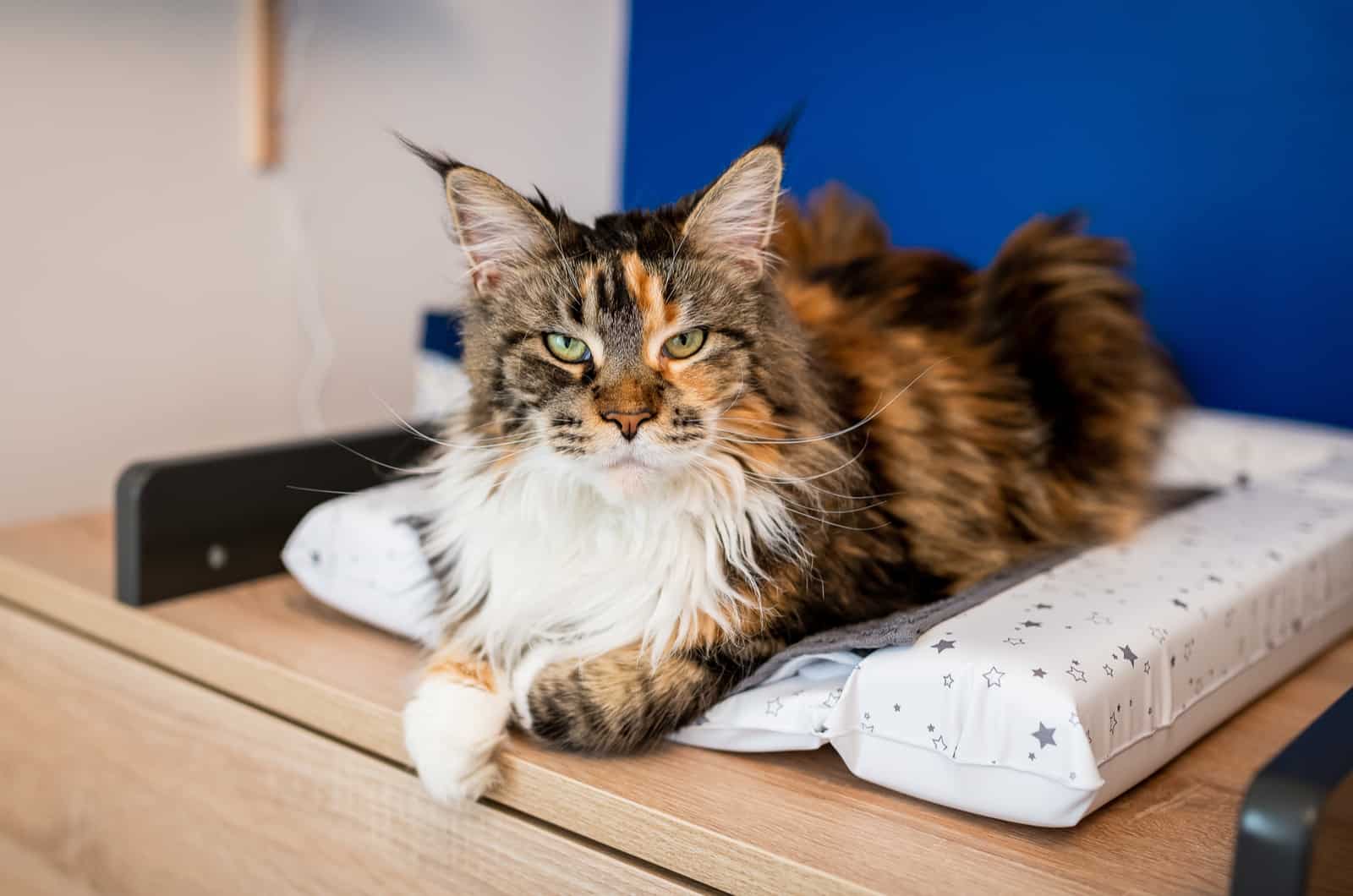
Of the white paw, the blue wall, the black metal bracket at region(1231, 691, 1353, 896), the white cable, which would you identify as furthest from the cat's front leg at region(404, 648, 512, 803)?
the white cable

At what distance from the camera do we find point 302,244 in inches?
82.7

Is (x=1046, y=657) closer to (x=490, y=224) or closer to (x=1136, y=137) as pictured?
(x=490, y=224)

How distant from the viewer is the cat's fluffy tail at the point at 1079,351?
4.95 feet

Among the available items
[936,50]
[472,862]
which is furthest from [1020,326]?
[472,862]

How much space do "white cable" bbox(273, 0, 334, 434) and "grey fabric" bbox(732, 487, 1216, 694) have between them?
4.31ft

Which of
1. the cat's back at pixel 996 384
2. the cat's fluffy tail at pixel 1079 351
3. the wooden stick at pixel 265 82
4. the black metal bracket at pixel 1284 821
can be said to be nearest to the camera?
the black metal bracket at pixel 1284 821

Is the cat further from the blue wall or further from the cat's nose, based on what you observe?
the blue wall

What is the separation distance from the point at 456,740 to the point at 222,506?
58 centimetres

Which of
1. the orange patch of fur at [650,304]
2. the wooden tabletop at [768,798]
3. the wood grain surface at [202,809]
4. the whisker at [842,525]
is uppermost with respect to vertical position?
the orange patch of fur at [650,304]

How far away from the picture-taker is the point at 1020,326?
1.54 metres

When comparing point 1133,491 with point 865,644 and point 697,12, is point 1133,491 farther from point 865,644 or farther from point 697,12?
point 697,12

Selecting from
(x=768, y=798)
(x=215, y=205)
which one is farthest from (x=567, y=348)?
(x=215, y=205)

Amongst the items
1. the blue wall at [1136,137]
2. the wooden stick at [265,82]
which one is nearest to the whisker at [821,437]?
the blue wall at [1136,137]

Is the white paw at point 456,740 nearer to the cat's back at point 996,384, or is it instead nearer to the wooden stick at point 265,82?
the cat's back at point 996,384
